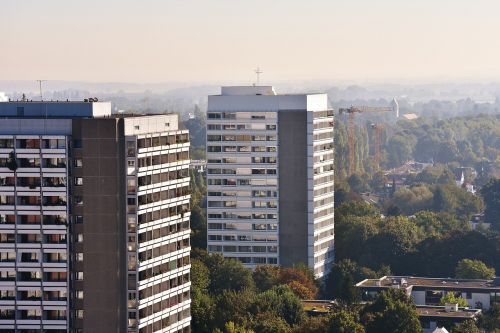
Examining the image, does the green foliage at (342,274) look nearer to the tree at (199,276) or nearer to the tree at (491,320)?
the tree at (199,276)

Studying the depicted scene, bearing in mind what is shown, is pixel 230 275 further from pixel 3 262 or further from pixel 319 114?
pixel 3 262

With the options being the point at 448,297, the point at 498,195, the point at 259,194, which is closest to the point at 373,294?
the point at 448,297

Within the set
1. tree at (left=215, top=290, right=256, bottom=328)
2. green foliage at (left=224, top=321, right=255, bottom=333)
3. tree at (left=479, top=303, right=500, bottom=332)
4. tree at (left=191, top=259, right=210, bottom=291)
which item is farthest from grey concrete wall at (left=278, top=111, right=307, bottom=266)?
green foliage at (left=224, top=321, right=255, bottom=333)

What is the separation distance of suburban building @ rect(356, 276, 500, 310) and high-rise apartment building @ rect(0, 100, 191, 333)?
35.4 meters

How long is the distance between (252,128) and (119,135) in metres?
46.8

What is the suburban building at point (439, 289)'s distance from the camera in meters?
107

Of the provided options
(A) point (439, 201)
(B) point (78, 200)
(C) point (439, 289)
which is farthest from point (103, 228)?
(A) point (439, 201)

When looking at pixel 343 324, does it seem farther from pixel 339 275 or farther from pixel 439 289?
pixel 339 275

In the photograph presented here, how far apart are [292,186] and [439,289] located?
1515 cm

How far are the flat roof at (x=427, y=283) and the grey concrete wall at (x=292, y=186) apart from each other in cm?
753

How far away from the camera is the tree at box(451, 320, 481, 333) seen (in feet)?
297

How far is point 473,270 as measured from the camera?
11662cm

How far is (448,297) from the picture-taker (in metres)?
105

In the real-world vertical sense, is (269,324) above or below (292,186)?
below
